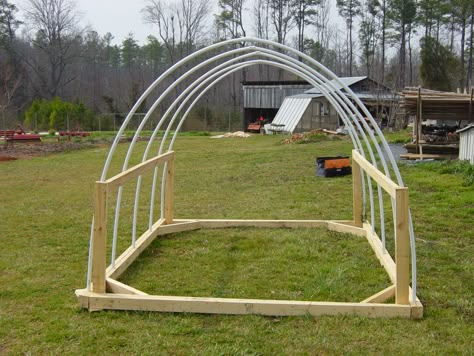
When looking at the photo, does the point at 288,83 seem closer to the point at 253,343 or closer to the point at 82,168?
the point at 82,168

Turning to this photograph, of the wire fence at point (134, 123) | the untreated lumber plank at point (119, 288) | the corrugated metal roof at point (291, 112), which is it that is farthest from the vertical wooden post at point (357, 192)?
the wire fence at point (134, 123)

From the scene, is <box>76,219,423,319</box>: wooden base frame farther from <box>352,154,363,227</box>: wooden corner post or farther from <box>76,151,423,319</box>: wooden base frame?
<box>352,154,363,227</box>: wooden corner post

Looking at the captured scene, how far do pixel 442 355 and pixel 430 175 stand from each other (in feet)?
29.1

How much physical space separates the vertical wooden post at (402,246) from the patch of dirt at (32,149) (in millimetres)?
18545

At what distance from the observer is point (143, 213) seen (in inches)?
352

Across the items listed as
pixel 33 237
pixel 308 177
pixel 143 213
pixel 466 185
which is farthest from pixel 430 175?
pixel 33 237

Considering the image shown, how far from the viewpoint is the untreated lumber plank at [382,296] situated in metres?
4.38

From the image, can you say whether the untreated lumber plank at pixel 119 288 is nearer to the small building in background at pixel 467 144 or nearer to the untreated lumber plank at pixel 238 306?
the untreated lumber plank at pixel 238 306

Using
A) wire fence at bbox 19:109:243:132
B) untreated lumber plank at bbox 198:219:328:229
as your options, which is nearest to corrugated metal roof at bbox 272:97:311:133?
wire fence at bbox 19:109:243:132

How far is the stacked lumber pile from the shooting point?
1538 cm

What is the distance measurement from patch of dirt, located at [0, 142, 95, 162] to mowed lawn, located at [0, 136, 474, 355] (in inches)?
435

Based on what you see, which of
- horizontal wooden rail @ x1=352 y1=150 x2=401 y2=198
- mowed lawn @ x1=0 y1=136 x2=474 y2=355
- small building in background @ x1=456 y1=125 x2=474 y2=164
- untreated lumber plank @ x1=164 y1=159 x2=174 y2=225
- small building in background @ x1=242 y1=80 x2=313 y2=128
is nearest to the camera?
mowed lawn @ x1=0 y1=136 x2=474 y2=355

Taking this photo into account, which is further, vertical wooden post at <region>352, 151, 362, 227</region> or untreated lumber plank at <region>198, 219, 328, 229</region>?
untreated lumber plank at <region>198, 219, 328, 229</region>

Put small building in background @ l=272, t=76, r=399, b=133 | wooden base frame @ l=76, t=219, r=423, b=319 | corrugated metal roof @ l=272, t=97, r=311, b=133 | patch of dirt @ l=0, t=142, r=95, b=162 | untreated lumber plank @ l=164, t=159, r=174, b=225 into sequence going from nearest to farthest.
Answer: wooden base frame @ l=76, t=219, r=423, b=319 < untreated lumber plank @ l=164, t=159, r=174, b=225 < patch of dirt @ l=0, t=142, r=95, b=162 < small building in background @ l=272, t=76, r=399, b=133 < corrugated metal roof @ l=272, t=97, r=311, b=133
